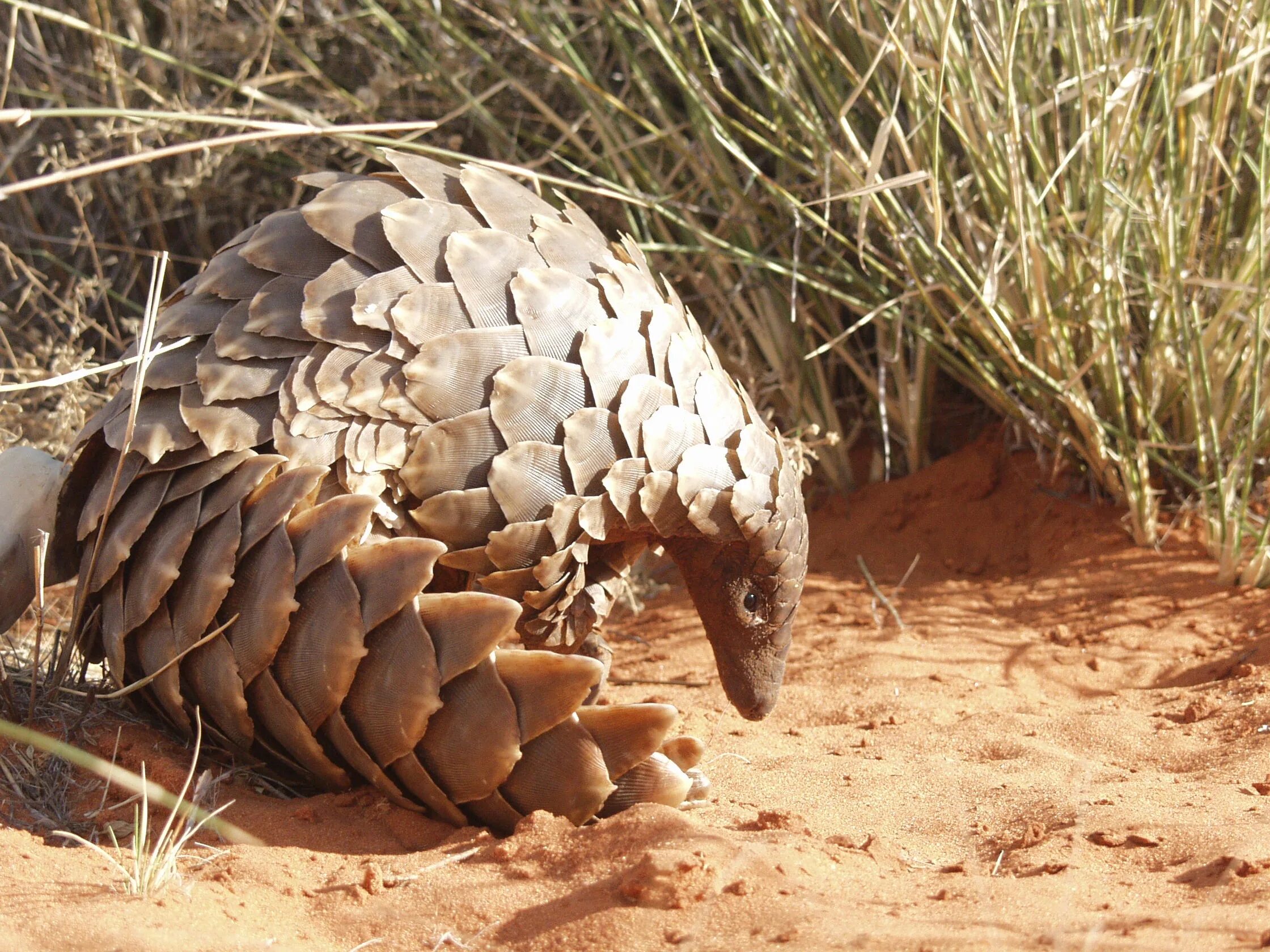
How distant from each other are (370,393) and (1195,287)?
2798 millimetres

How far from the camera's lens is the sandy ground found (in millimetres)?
1791

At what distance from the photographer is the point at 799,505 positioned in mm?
2822

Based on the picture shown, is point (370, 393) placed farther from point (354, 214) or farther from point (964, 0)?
point (964, 0)

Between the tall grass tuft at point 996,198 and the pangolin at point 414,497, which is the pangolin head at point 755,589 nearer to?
the pangolin at point 414,497

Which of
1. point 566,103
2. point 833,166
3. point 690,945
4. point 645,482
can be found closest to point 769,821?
point 690,945

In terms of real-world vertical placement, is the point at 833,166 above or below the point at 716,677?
above

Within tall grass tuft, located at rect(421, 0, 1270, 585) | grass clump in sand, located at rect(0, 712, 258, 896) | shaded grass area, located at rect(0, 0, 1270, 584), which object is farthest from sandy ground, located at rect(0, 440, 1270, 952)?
shaded grass area, located at rect(0, 0, 1270, 584)

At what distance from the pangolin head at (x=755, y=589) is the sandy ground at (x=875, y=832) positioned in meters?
0.15

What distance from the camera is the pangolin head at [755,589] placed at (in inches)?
107

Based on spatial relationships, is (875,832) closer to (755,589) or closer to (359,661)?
(755,589)

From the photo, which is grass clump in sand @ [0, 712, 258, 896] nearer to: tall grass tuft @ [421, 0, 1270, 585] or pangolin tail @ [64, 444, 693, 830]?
pangolin tail @ [64, 444, 693, 830]

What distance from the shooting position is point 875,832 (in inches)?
88.0

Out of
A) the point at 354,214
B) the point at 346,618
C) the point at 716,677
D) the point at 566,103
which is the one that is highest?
the point at 566,103

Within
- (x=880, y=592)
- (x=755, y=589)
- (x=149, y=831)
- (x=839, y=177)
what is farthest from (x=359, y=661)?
(x=839, y=177)
